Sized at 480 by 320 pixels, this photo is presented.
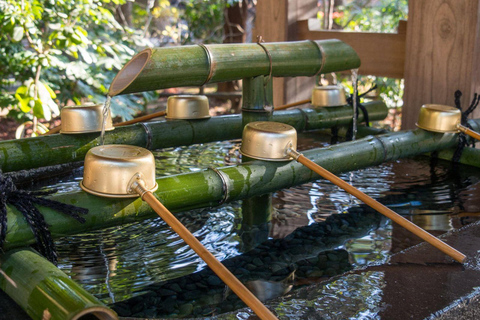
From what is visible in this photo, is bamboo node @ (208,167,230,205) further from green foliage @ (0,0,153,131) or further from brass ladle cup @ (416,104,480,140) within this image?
green foliage @ (0,0,153,131)

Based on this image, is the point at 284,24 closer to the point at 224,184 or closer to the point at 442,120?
the point at 442,120

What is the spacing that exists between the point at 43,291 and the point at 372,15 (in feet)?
25.0

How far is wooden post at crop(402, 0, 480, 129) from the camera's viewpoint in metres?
3.23

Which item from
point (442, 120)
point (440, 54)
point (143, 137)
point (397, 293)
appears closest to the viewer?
point (397, 293)

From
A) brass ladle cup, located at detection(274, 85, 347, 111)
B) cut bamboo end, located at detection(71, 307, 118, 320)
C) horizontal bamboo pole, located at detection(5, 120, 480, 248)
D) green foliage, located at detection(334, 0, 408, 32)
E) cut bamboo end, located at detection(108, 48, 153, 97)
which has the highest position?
green foliage, located at detection(334, 0, 408, 32)

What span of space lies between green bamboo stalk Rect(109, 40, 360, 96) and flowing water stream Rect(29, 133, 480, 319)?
62 centimetres

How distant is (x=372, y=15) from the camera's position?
26.4 ft

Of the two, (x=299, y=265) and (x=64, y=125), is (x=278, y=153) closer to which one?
(x=299, y=265)

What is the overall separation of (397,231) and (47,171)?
1.87 metres

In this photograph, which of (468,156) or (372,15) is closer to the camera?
(468,156)

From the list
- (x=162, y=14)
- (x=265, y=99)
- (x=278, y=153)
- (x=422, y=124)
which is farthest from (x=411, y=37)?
(x=162, y=14)

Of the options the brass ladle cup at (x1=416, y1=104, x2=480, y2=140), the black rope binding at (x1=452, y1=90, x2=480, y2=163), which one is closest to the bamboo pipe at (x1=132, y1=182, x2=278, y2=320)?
the brass ladle cup at (x1=416, y1=104, x2=480, y2=140)

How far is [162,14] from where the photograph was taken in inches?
424

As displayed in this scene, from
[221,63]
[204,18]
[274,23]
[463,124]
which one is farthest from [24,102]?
[204,18]
